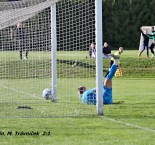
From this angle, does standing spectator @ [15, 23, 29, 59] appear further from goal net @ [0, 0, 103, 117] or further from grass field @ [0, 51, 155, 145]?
grass field @ [0, 51, 155, 145]

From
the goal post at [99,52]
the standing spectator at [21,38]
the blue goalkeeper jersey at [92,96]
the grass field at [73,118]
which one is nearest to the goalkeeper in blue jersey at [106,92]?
the blue goalkeeper jersey at [92,96]

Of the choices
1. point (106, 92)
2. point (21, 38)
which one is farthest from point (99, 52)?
point (21, 38)

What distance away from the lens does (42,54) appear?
24.3m

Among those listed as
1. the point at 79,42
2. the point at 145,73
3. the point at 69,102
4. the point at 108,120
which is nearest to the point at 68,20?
the point at 79,42

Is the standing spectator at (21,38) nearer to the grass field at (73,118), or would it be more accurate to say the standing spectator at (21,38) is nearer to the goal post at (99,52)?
the grass field at (73,118)

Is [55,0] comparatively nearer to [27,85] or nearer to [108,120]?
[108,120]

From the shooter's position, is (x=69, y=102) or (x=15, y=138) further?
(x=69, y=102)

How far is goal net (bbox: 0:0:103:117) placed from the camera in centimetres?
1705

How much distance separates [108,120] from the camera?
556 inches

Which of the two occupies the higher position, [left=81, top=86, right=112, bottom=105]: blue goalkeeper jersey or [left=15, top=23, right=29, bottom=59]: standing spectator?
[left=15, top=23, right=29, bottom=59]: standing spectator

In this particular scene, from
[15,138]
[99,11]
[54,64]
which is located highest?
[99,11]

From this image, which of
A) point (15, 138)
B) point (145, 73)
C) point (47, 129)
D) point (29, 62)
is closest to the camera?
point (15, 138)

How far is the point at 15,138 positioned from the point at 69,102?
24.5ft

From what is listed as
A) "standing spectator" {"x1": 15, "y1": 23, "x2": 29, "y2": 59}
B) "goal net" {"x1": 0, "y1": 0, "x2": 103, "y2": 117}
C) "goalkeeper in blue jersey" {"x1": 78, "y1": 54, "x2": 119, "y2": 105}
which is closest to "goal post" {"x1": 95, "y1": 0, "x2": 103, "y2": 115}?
"goal net" {"x1": 0, "y1": 0, "x2": 103, "y2": 117}
